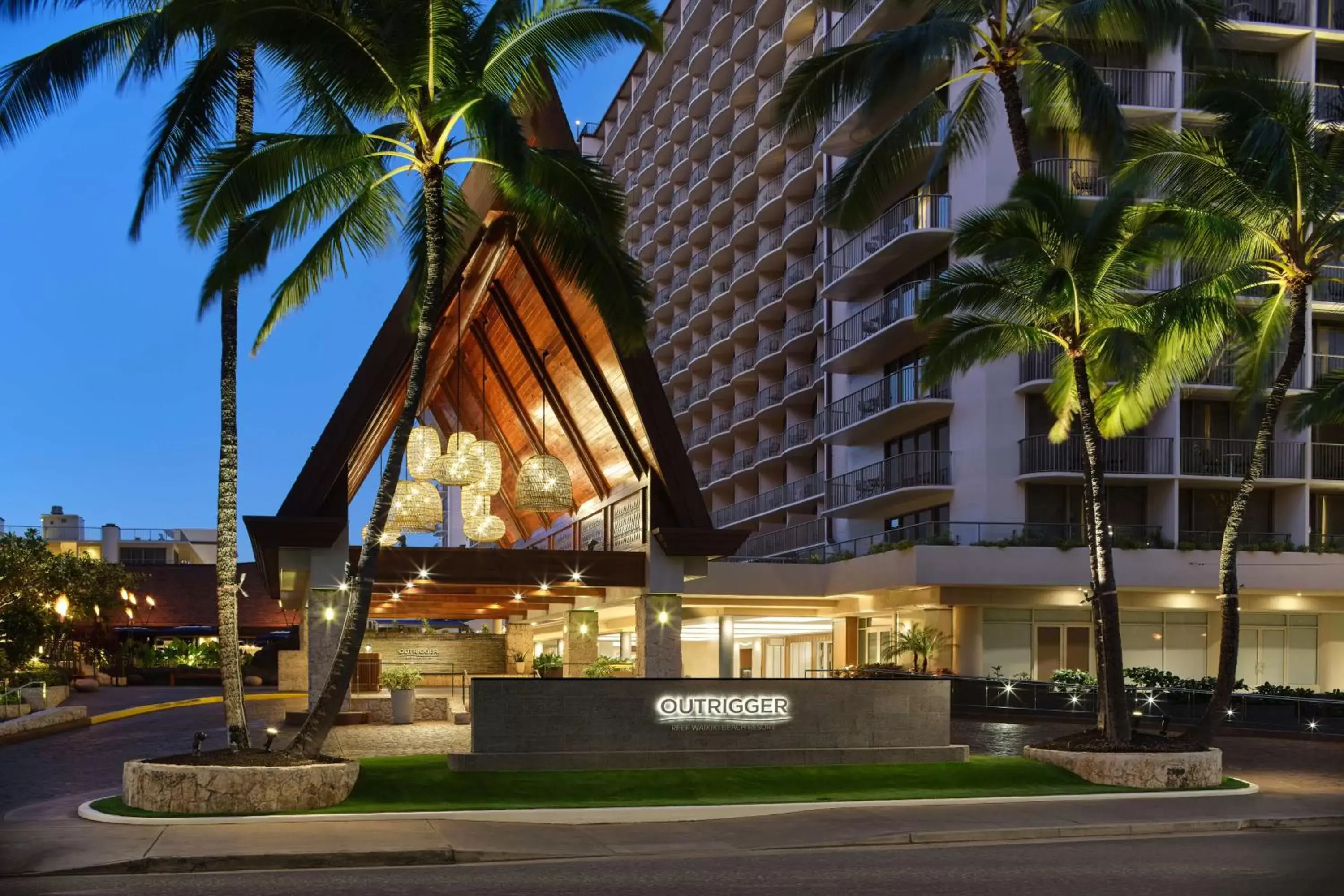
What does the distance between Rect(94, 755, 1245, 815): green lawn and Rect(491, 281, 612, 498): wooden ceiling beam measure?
1474 centimetres

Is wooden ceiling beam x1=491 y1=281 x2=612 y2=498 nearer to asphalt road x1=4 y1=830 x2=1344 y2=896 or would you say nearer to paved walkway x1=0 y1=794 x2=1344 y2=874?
paved walkway x1=0 y1=794 x2=1344 y2=874

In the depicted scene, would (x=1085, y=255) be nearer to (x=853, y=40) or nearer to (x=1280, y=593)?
(x=1280, y=593)

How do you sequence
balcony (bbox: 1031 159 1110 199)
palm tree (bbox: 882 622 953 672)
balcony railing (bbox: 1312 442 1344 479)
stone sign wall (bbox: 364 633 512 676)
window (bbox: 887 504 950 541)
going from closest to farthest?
palm tree (bbox: 882 622 953 672)
stone sign wall (bbox: 364 633 512 676)
balcony (bbox: 1031 159 1110 199)
window (bbox: 887 504 950 541)
balcony railing (bbox: 1312 442 1344 479)

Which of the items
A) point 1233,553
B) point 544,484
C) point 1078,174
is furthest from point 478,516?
point 1078,174

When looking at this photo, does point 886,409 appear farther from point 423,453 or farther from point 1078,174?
point 423,453

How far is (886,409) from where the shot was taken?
50219 millimetres

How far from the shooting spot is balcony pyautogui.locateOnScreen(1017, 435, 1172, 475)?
44344mm

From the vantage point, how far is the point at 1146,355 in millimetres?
23984

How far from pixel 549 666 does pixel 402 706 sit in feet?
33.5

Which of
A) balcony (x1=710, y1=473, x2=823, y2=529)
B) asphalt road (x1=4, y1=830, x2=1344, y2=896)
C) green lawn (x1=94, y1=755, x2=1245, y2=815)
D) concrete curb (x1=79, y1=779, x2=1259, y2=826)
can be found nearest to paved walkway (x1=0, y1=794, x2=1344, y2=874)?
concrete curb (x1=79, y1=779, x2=1259, y2=826)

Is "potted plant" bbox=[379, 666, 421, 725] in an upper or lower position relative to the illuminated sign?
lower

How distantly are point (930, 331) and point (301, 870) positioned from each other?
111 ft

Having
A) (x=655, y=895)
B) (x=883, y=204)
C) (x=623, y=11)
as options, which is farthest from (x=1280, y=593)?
(x=655, y=895)

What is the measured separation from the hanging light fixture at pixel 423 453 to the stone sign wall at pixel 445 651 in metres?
13.3
